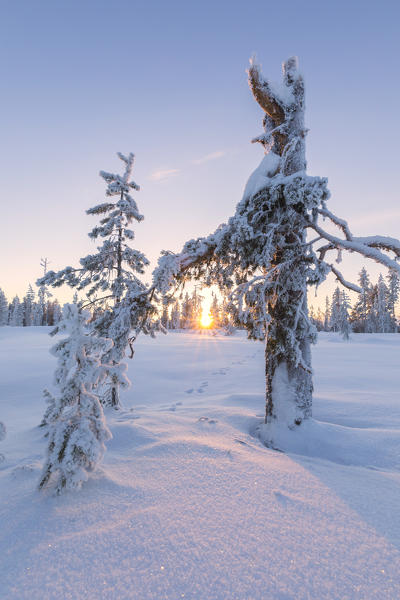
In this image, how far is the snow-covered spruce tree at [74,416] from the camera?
2596 mm

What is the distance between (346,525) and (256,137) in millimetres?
5998

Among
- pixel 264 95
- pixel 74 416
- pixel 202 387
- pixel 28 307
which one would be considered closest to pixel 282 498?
pixel 74 416

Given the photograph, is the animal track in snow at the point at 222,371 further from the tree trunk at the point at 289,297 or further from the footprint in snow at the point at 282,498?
the footprint in snow at the point at 282,498

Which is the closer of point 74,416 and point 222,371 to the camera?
point 74,416

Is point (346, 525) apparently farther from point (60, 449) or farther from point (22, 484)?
point (22, 484)

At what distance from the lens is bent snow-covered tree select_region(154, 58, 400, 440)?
15.3 feet

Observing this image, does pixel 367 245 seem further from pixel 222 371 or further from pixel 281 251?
pixel 222 371

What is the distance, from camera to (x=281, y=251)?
17.1 feet

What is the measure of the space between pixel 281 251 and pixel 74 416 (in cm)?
425

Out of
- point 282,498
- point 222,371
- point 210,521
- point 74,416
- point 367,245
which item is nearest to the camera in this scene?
point 210,521

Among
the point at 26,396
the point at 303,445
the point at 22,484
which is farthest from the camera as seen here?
the point at 26,396

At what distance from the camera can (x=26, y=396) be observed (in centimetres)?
984

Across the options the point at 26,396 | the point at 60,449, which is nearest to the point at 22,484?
the point at 60,449

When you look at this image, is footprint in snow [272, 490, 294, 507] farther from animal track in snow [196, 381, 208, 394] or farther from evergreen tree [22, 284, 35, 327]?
evergreen tree [22, 284, 35, 327]
